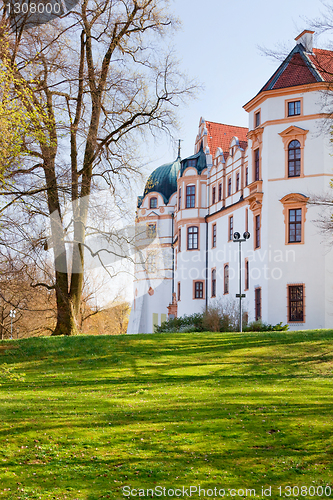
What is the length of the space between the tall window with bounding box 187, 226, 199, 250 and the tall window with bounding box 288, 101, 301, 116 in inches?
607

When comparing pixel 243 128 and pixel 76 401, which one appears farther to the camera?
pixel 243 128

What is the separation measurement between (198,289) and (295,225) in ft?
48.4

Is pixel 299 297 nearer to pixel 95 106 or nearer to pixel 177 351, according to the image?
pixel 177 351

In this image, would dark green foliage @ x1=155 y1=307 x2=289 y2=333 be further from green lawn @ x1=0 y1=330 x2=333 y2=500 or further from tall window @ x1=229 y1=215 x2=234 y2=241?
green lawn @ x1=0 y1=330 x2=333 y2=500

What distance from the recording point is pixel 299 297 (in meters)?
33.0

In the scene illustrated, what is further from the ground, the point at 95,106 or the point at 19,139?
the point at 95,106

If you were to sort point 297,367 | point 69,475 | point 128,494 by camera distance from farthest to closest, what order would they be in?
point 297,367, point 69,475, point 128,494

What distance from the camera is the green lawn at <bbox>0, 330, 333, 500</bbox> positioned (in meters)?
7.70

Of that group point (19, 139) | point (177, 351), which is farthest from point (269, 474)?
point (177, 351)

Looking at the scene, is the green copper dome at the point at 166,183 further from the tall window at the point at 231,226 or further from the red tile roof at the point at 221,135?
the tall window at the point at 231,226

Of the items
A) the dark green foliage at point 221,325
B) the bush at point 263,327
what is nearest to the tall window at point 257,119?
the dark green foliage at point 221,325

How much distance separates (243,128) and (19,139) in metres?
43.7

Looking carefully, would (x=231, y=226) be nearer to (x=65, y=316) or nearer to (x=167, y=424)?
(x=65, y=316)

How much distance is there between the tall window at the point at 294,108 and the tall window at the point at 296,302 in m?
10.8
